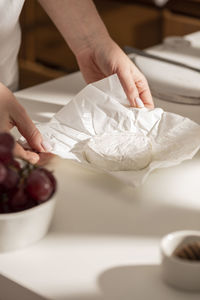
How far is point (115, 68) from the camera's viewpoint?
1.18 metres

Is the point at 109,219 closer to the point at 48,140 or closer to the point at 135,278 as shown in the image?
Result: the point at 135,278

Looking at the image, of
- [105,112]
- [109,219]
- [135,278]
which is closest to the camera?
[135,278]

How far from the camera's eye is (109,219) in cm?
79

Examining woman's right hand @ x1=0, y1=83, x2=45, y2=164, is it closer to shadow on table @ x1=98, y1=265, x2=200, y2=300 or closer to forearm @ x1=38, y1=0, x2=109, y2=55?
shadow on table @ x1=98, y1=265, x2=200, y2=300

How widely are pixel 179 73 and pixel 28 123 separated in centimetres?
56

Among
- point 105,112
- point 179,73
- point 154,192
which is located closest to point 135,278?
point 154,192

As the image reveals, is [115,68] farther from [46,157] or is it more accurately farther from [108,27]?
[108,27]

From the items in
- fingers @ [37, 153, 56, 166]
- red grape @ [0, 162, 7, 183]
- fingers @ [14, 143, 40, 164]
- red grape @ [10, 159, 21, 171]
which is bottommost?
fingers @ [37, 153, 56, 166]

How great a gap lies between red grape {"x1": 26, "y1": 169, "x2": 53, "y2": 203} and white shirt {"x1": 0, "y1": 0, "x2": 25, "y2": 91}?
0.68m

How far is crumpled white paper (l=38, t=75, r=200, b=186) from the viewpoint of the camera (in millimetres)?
957

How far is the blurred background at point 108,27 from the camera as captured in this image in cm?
272

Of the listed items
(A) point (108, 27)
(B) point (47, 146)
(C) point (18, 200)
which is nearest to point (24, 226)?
(C) point (18, 200)

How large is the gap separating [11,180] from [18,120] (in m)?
0.27

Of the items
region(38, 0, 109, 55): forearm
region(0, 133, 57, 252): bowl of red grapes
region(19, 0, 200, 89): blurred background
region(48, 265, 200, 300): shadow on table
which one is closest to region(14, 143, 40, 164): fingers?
region(0, 133, 57, 252): bowl of red grapes
